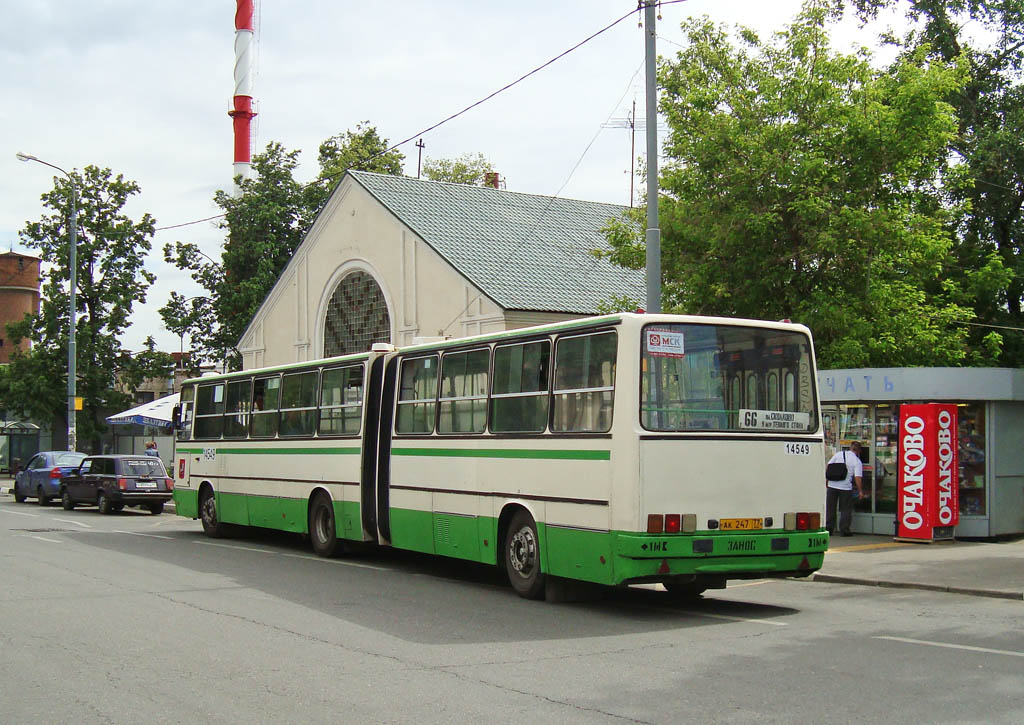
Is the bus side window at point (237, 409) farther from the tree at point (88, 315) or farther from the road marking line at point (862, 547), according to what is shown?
the tree at point (88, 315)

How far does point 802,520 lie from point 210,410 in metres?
13.4

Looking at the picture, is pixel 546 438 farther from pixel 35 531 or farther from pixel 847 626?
pixel 35 531

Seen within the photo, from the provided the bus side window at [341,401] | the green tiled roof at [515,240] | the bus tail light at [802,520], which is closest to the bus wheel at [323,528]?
the bus side window at [341,401]

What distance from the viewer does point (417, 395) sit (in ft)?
49.2

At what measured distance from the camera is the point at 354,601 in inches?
482

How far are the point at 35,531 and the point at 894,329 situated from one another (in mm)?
17023

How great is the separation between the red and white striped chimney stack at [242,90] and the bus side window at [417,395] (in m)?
47.6

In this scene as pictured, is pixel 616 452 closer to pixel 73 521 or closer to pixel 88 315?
pixel 73 521

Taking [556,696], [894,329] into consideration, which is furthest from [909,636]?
[894,329]

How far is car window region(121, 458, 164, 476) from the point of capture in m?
30.1

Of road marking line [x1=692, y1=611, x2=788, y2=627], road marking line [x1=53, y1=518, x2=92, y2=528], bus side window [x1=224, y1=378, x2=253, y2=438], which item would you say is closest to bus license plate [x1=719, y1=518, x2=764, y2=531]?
road marking line [x1=692, y1=611, x2=788, y2=627]

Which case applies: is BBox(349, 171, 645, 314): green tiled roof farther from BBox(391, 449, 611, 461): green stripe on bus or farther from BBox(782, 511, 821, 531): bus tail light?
BBox(782, 511, 821, 531): bus tail light

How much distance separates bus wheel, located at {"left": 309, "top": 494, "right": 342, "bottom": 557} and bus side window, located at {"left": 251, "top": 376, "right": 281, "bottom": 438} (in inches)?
79.8

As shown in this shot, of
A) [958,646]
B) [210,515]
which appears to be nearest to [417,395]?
→ [958,646]
